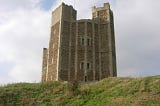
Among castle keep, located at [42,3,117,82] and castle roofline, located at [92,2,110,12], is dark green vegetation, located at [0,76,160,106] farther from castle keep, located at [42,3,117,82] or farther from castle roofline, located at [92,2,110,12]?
castle roofline, located at [92,2,110,12]

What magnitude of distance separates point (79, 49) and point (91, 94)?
29766mm

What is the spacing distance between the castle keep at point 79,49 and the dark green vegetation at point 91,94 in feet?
77.6

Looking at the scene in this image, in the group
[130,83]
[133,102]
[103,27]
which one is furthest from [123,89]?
[103,27]

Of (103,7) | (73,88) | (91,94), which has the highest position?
(103,7)

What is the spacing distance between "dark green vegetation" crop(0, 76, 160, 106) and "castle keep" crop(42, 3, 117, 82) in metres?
23.7

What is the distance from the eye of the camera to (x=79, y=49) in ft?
188

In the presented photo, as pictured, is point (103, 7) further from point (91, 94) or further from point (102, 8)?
point (91, 94)

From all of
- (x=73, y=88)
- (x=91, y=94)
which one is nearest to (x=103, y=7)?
(x=73, y=88)

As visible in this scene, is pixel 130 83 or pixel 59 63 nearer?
pixel 130 83

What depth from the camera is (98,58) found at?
57188mm

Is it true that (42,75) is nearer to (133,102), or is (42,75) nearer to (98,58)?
(98,58)

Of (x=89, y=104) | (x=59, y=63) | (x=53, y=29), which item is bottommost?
(x=89, y=104)

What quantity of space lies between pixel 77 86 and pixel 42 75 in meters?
31.3

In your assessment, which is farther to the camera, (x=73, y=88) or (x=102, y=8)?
(x=102, y=8)
